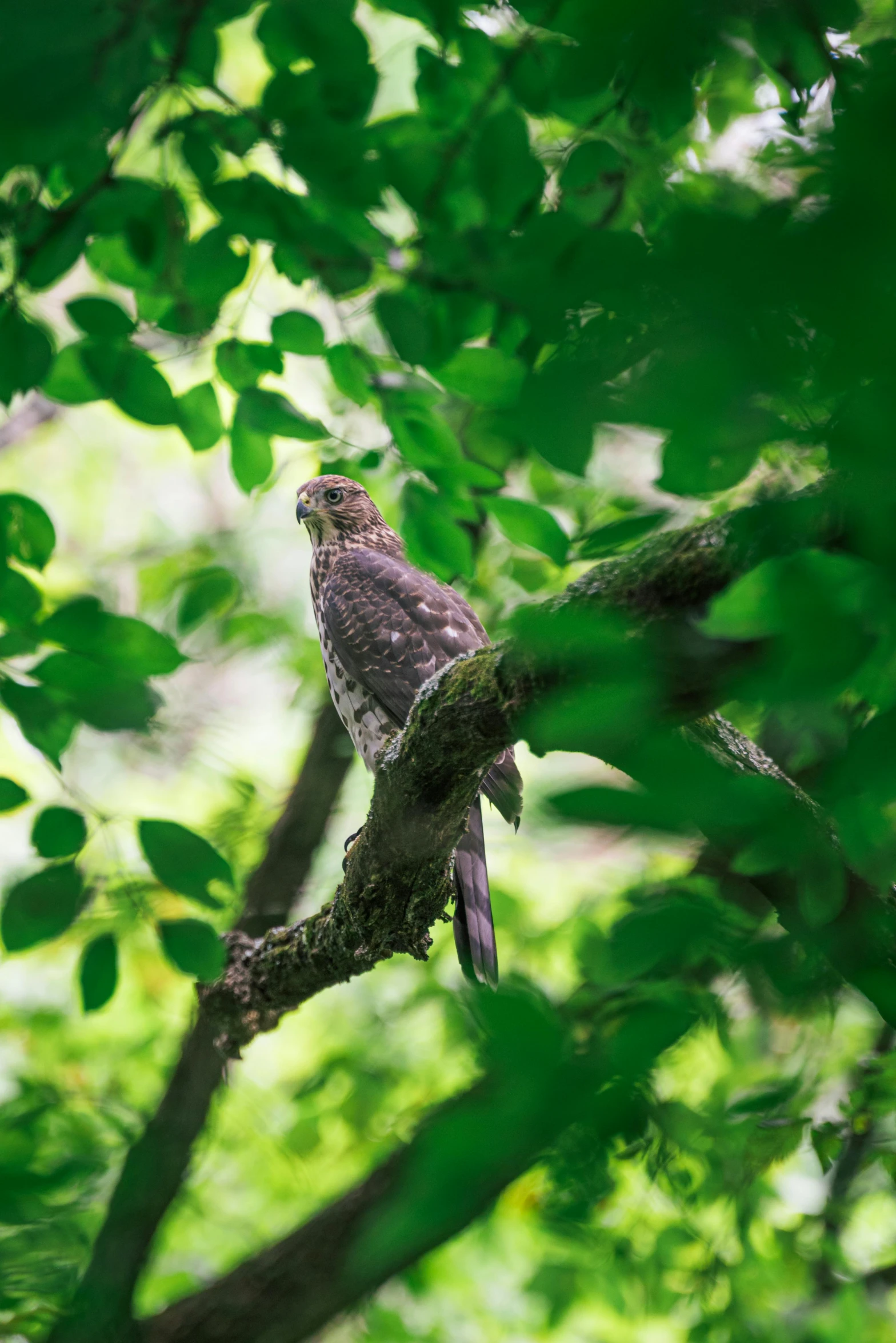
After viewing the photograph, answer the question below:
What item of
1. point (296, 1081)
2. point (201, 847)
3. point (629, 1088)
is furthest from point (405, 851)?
point (296, 1081)

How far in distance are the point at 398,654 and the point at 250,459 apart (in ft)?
4.15

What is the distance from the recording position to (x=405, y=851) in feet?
7.84

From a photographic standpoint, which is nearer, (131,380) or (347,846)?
(131,380)

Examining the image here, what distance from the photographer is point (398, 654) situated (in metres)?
3.59

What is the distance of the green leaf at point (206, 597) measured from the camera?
3.22 metres

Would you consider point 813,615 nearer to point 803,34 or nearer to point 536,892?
point 803,34

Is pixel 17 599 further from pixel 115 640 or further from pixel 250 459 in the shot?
pixel 250 459

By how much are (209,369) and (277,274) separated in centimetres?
48

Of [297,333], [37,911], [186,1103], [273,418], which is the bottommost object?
[186,1103]

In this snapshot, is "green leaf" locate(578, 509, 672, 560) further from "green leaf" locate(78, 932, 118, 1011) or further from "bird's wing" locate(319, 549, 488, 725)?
"bird's wing" locate(319, 549, 488, 725)

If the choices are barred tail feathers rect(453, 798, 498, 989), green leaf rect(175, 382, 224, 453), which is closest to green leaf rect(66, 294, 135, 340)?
green leaf rect(175, 382, 224, 453)

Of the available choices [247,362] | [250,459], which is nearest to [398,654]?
[250,459]

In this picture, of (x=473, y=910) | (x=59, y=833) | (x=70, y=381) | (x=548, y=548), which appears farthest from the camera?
(x=473, y=910)

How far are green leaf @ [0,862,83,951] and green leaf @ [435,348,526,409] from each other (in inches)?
47.9
